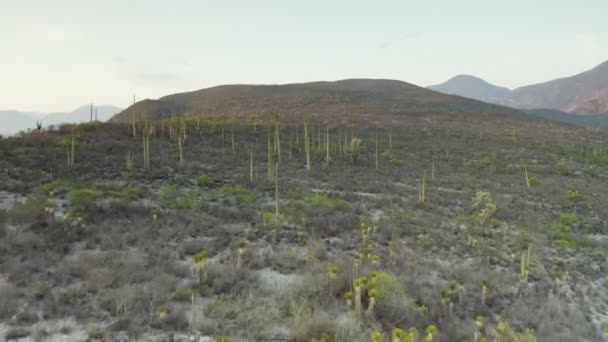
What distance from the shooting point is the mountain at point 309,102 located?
2242 inches

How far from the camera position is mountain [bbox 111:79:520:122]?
2242 inches

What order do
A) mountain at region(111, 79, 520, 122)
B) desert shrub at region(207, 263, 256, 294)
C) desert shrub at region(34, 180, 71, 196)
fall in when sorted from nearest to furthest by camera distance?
desert shrub at region(207, 263, 256, 294) → desert shrub at region(34, 180, 71, 196) → mountain at region(111, 79, 520, 122)

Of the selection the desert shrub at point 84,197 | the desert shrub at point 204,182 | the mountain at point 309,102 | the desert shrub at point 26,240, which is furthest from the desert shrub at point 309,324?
the mountain at point 309,102

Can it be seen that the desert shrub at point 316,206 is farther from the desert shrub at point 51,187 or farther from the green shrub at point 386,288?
the desert shrub at point 51,187

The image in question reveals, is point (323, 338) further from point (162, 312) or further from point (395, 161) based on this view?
point (395, 161)

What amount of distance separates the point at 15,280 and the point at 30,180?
27.0ft

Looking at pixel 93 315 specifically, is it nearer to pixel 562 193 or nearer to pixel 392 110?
pixel 562 193

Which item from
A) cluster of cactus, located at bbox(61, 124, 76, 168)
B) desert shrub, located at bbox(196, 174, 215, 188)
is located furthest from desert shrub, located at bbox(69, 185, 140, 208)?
cluster of cactus, located at bbox(61, 124, 76, 168)

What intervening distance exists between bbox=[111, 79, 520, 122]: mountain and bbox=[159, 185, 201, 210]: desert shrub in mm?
37665

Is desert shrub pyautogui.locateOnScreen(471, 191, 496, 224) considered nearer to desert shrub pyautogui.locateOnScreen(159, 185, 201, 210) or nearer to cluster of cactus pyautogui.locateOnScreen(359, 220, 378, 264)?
cluster of cactus pyautogui.locateOnScreen(359, 220, 378, 264)

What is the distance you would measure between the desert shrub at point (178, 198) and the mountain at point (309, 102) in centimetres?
3767

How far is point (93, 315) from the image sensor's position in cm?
577

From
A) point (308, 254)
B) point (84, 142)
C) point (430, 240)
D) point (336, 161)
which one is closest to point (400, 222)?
point (430, 240)

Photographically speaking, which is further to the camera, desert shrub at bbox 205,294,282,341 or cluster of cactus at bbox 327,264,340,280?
cluster of cactus at bbox 327,264,340,280
